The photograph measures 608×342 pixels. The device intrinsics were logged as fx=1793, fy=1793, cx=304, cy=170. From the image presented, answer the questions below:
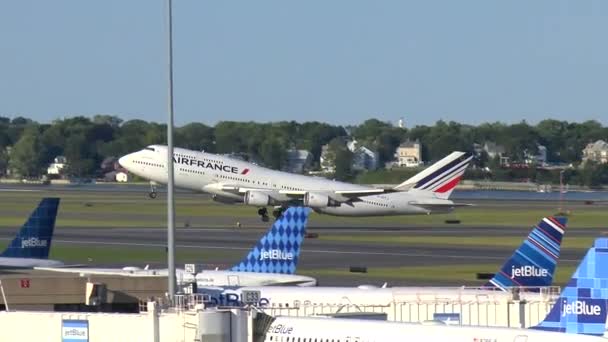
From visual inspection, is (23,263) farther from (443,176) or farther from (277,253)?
(443,176)

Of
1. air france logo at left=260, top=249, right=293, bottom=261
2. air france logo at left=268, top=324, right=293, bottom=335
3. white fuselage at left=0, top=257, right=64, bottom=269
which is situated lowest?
air france logo at left=268, top=324, right=293, bottom=335

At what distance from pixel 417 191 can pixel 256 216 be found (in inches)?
1044

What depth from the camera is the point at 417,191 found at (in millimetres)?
137750

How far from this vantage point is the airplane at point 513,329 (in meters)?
38.6

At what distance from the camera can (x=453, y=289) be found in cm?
5544

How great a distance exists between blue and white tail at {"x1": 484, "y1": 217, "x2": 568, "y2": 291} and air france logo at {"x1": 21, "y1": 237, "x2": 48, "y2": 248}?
25.8 metres

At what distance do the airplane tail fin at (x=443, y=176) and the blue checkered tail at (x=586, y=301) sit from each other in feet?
303

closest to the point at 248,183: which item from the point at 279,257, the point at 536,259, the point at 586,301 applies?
the point at 279,257

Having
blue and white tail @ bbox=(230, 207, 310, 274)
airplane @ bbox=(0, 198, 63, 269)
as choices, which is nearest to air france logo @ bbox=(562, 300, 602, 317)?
blue and white tail @ bbox=(230, 207, 310, 274)

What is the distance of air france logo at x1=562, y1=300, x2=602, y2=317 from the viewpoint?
42188mm

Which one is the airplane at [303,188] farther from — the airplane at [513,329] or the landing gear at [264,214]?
the airplane at [513,329]

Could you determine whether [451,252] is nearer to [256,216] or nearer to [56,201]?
[56,201]

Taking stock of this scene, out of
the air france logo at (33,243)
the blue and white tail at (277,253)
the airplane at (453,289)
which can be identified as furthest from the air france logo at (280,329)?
the air france logo at (33,243)

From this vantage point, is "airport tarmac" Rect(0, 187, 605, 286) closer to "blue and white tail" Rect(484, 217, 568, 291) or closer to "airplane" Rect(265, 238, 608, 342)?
"blue and white tail" Rect(484, 217, 568, 291)
